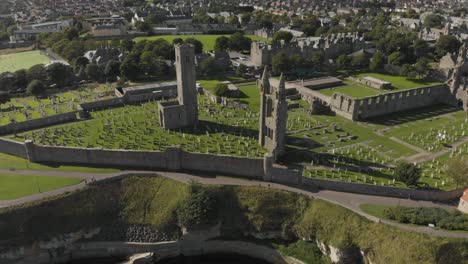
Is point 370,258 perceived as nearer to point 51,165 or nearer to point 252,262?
point 252,262

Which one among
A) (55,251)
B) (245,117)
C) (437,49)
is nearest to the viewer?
(55,251)

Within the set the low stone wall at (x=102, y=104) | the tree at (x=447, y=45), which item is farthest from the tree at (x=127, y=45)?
the tree at (x=447, y=45)

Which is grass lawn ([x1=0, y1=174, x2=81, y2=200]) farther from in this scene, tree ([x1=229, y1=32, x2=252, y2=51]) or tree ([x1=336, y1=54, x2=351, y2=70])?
tree ([x1=229, y1=32, x2=252, y2=51])

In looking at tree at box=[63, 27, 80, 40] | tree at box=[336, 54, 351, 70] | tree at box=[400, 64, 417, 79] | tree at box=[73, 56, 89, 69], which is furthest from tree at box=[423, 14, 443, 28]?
tree at box=[63, 27, 80, 40]

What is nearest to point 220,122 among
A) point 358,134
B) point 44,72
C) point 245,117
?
point 245,117

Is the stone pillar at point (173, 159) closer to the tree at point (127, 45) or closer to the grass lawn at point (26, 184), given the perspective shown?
the grass lawn at point (26, 184)

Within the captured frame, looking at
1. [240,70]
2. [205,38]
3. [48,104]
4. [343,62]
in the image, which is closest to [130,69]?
→ [48,104]

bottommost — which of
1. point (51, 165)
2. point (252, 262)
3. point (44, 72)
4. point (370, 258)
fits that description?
point (252, 262)
